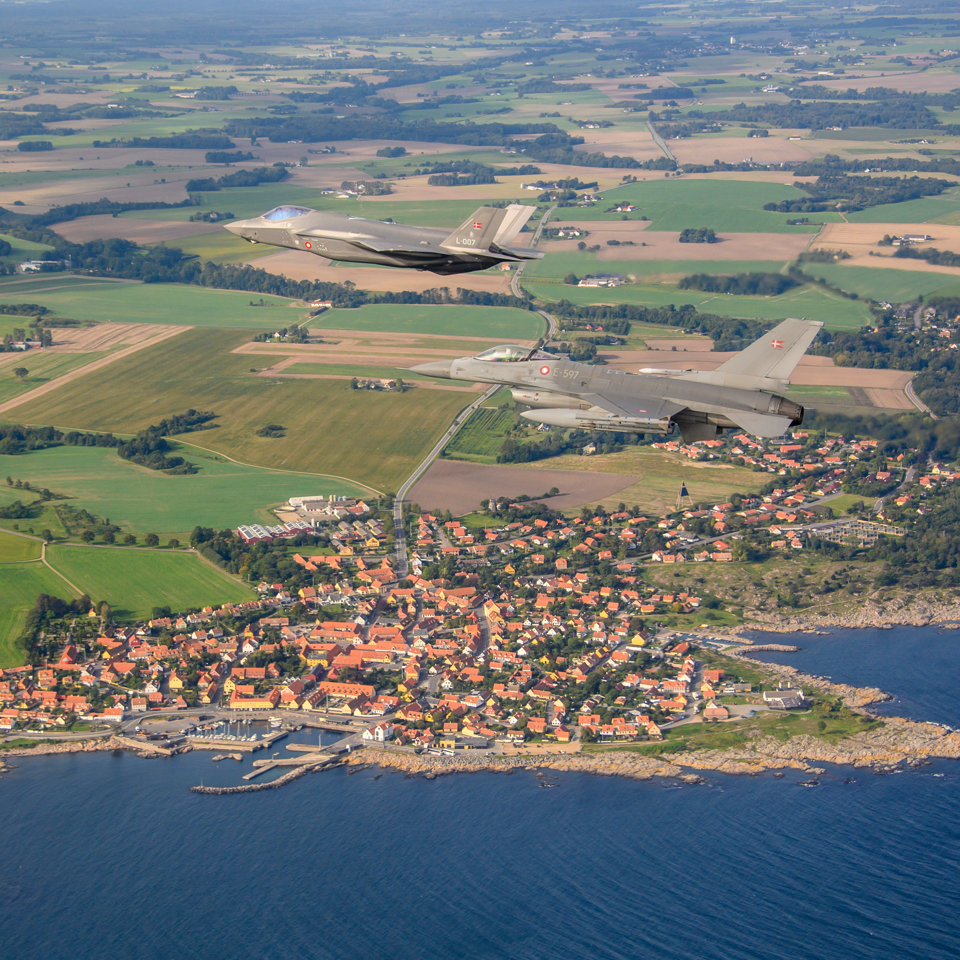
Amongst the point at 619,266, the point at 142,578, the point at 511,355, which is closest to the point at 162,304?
the point at 619,266

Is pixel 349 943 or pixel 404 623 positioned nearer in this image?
pixel 349 943

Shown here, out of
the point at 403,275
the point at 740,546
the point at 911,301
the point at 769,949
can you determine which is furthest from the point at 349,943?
the point at 403,275

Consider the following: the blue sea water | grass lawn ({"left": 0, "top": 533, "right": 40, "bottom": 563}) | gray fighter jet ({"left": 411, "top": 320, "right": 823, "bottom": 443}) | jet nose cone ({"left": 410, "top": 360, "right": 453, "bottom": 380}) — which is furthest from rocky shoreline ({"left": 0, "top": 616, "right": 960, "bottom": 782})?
gray fighter jet ({"left": 411, "top": 320, "right": 823, "bottom": 443})

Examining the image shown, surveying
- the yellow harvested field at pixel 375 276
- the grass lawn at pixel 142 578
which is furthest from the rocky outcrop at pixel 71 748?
the yellow harvested field at pixel 375 276

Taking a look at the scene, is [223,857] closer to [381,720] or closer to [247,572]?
[381,720]

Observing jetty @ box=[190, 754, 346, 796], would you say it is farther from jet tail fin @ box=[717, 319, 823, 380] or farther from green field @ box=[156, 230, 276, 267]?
green field @ box=[156, 230, 276, 267]

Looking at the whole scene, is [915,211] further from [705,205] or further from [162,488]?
[162,488]

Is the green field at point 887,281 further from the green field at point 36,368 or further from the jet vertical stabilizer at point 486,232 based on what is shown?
the jet vertical stabilizer at point 486,232
